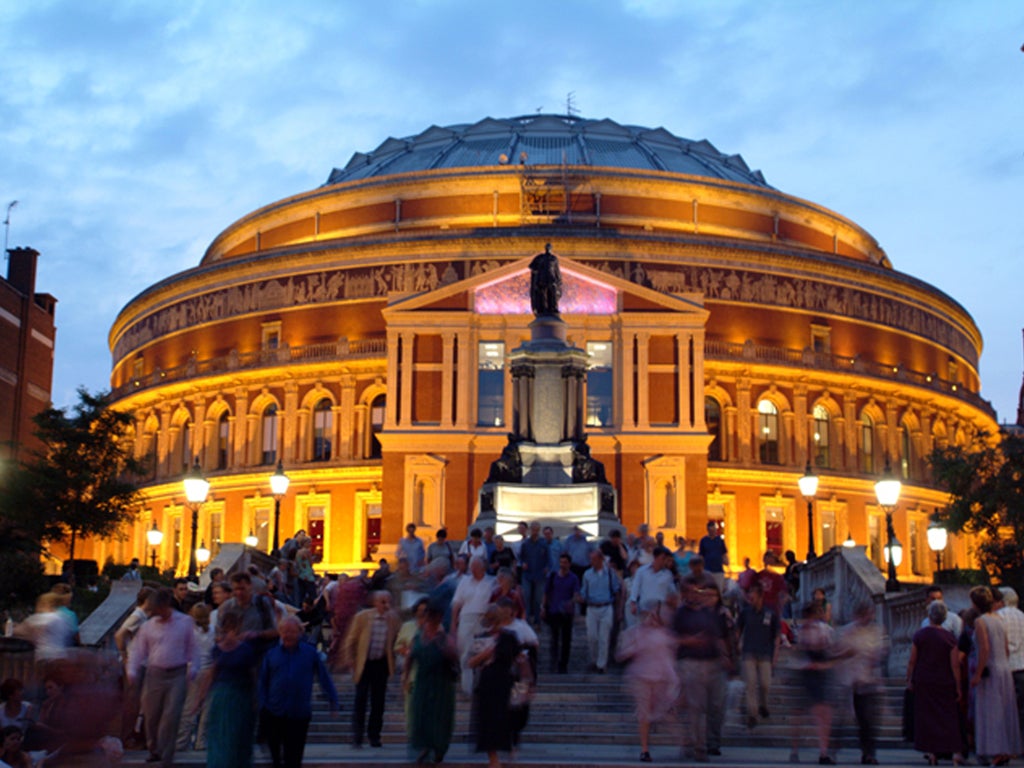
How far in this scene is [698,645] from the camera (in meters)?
15.1

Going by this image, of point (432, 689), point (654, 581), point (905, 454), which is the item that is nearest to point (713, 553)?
point (654, 581)

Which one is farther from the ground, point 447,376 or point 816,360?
point 816,360

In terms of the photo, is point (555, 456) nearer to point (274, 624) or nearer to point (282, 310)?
point (274, 624)

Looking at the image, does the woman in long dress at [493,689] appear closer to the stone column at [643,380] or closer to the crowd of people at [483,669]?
the crowd of people at [483,669]

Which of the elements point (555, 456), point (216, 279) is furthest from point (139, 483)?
point (555, 456)

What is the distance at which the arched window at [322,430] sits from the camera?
2491 inches

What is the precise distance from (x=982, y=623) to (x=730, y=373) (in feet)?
152

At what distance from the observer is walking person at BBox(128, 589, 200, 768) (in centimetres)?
1472

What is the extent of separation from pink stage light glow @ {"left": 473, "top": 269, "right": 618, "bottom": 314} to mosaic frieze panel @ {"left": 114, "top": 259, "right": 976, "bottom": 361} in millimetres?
2352

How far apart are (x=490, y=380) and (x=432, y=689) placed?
1616 inches

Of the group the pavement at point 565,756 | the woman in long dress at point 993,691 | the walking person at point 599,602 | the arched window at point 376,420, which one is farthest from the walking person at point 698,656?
the arched window at point 376,420

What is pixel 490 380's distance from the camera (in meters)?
55.4

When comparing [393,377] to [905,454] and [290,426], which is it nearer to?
[290,426]

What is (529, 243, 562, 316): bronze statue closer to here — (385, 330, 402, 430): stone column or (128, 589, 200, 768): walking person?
(128, 589, 200, 768): walking person
